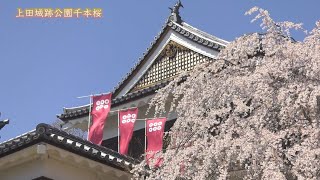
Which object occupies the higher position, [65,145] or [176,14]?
[176,14]

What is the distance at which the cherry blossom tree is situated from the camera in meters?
7.75

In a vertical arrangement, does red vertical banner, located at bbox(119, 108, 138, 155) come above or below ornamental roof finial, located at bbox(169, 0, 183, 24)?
below

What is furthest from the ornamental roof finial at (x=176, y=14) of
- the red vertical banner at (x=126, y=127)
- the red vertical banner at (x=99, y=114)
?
the red vertical banner at (x=126, y=127)

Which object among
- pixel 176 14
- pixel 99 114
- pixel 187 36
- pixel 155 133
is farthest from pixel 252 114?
pixel 176 14

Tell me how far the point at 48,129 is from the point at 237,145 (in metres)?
3.75

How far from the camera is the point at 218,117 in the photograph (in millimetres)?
8852

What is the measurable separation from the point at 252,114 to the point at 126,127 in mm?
6790

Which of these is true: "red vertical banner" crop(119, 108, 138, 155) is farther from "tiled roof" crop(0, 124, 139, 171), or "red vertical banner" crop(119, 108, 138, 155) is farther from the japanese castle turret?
"tiled roof" crop(0, 124, 139, 171)

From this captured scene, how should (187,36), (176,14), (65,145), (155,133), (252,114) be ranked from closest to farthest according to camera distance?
(252,114) < (65,145) < (155,133) < (187,36) < (176,14)

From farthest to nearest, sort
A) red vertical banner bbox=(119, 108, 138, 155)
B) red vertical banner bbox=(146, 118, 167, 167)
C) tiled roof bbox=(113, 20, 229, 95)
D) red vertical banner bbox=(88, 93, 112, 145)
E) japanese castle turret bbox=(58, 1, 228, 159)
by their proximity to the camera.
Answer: tiled roof bbox=(113, 20, 229, 95)
japanese castle turret bbox=(58, 1, 228, 159)
red vertical banner bbox=(88, 93, 112, 145)
red vertical banner bbox=(119, 108, 138, 155)
red vertical banner bbox=(146, 118, 167, 167)

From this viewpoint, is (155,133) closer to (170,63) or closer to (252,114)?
(170,63)

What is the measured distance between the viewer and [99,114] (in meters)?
16.1

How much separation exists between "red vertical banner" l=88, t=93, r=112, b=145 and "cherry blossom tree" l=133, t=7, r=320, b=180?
20.8 ft

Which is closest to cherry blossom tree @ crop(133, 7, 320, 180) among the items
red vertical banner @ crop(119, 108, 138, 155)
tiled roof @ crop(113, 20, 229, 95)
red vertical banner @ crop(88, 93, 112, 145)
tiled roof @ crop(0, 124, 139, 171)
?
tiled roof @ crop(0, 124, 139, 171)
